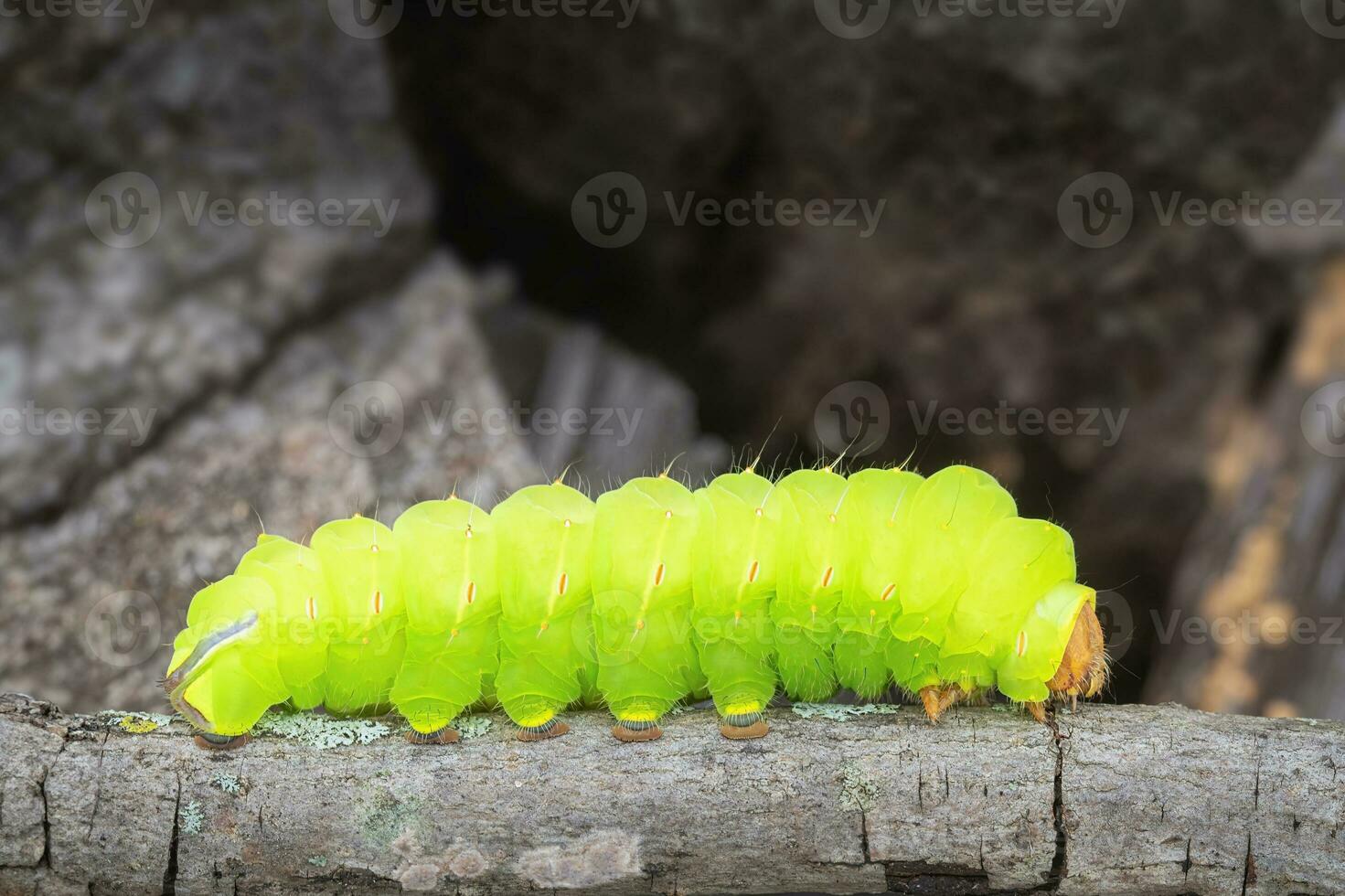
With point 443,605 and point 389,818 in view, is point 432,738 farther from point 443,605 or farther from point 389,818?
point 443,605

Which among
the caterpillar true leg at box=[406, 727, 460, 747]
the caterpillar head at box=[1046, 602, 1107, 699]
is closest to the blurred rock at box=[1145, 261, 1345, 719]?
the caterpillar head at box=[1046, 602, 1107, 699]

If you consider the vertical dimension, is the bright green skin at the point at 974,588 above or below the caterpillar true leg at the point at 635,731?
above

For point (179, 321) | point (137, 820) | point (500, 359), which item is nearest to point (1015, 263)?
point (500, 359)

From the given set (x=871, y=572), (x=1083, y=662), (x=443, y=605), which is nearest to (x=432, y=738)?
(x=443, y=605)

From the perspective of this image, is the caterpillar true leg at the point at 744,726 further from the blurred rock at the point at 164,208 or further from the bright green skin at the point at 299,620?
the blurred rock at the point at 164,208

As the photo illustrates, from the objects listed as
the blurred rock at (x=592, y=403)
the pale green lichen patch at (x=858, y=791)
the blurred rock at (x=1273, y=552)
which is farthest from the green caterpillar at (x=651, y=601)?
the blurred rock at (x=592, y=403)

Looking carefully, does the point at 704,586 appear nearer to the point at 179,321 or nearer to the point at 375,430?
the point at 375,430
